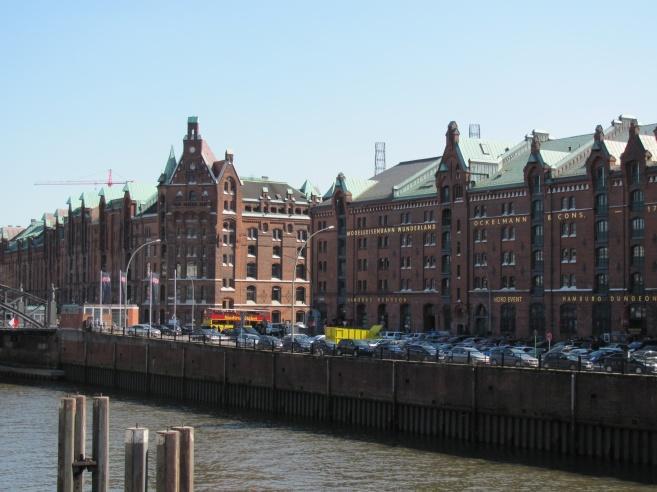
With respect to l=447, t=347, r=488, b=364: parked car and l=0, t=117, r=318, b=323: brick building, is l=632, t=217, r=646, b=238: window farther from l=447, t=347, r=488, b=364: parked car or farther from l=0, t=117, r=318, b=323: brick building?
l=0, t=117, r=318, b=323: brick building

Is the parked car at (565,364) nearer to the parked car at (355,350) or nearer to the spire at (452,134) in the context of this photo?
the parked car at (355,350)

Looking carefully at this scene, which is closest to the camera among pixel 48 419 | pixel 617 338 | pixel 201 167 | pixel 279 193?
pixel 48 419

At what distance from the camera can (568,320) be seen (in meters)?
112

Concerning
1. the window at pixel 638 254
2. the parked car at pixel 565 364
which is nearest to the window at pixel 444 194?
the window at pixel 638 254

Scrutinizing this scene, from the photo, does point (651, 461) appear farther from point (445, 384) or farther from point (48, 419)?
point (48, 419)

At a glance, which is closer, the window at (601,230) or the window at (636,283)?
the window at (636,283)

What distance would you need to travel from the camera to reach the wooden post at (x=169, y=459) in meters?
28.9

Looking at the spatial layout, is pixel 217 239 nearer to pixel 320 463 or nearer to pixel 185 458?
pixel 320 463

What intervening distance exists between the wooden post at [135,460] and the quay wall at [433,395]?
94.1ft

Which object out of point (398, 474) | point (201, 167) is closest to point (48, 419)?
point (398, 474)

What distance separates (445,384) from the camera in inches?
2522

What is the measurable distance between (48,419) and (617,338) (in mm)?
52151

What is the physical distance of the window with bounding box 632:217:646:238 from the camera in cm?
10475

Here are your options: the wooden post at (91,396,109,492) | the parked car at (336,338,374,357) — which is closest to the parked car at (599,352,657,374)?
the parked car at (336,338,374,357)
